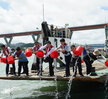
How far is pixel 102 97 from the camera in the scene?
8.56 meters

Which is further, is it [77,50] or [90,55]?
[90,55]

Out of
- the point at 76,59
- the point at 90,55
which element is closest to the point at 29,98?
the point at 76,59

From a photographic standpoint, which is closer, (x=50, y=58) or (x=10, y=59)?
(x=10, y=59)

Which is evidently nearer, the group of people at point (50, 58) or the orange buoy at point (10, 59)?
the group of people at point (50, 58)

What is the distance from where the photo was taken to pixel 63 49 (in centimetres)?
834

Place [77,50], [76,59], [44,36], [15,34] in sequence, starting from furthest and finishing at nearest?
1. [15,34]
2. [44,36]
3. [76,59]
4. [77,50]

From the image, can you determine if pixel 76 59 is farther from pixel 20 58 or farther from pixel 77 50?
pixel 20 58

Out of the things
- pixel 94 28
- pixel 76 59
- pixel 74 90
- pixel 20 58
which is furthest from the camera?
pixel 94 28

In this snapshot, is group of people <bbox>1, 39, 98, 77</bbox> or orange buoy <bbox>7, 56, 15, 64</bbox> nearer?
group of people <bbox>1, 39, 98, 77</bbox>

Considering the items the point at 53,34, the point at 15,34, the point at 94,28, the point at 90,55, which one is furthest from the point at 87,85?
the point at 15,34

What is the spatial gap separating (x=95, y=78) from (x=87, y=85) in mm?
3034

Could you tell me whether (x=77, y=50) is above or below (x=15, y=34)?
below

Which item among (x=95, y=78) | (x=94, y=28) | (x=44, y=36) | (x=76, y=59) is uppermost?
(x=94, y=28)

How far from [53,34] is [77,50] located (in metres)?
6.77
